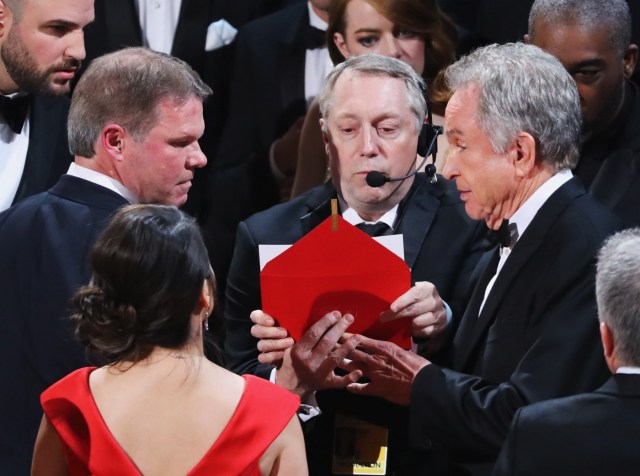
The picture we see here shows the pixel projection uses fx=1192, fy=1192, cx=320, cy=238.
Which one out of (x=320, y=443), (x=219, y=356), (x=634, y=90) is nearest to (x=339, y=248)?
(x=219, y=356)

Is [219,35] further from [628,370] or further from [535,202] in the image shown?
[628,370]

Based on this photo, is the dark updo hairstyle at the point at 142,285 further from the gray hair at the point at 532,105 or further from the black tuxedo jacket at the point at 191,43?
the black tuxedo jacket at the point at 191,43

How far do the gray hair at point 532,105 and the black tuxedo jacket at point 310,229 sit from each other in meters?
0.46

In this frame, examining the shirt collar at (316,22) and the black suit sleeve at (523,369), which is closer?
the black suit sleeve at (523,369)

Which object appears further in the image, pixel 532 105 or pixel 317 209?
pixel 317 209

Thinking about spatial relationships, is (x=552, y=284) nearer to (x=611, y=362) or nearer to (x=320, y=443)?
(x=611, y=362)

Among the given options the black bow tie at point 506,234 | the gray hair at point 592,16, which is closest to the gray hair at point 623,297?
the black bow tie at point 506,234

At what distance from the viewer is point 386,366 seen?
322 centimetres

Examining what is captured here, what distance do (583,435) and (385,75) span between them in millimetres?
1598

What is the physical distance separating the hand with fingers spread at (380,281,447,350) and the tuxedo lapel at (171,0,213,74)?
7.02 ft

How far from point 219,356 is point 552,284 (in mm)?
873

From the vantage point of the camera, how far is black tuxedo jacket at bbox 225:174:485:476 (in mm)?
3459

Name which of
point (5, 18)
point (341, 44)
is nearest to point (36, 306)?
point (5, 18)

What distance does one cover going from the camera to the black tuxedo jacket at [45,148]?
4.55 meters
